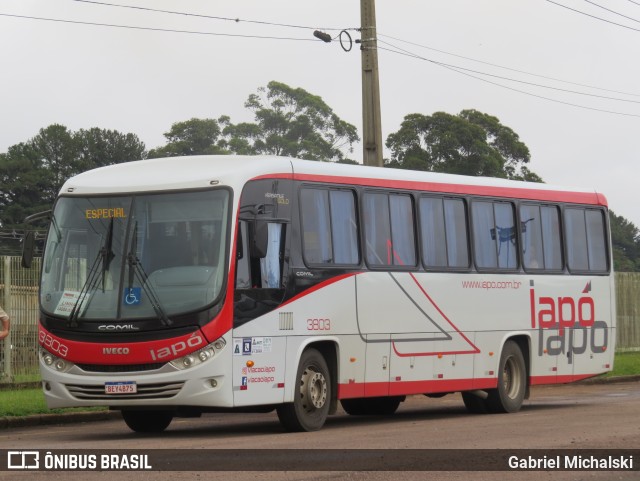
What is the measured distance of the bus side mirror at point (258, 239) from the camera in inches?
642

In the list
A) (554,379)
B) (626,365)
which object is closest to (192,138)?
(626,365)

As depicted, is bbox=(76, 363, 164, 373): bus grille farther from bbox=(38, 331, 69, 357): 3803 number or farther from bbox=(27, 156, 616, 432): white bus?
bbox=(38, 331, 69, 357): 3803 number

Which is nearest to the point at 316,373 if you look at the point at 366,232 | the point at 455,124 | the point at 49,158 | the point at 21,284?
the point at 366,232

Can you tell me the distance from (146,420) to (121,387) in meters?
1.80

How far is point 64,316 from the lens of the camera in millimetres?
16438

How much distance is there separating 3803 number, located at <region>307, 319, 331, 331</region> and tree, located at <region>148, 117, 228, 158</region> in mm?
86859

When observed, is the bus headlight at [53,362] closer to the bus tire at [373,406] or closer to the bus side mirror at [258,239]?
the bus side mirror at [258,239]

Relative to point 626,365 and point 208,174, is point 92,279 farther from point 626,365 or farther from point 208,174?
point 626,365

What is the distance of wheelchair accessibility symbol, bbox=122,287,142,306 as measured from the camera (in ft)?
52.7

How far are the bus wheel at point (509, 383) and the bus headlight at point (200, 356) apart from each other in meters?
6.55

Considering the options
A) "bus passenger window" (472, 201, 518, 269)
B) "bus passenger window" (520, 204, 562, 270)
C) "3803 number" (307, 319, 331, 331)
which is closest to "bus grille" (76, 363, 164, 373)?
"3803 number" (307, 319, 331, 331)

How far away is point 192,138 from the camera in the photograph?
107000 millimetres

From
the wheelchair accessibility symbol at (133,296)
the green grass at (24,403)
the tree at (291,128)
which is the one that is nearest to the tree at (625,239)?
the tree at (291,128)

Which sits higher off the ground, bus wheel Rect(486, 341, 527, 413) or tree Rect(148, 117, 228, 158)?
tree Rect(148, 117, 228, 158)
